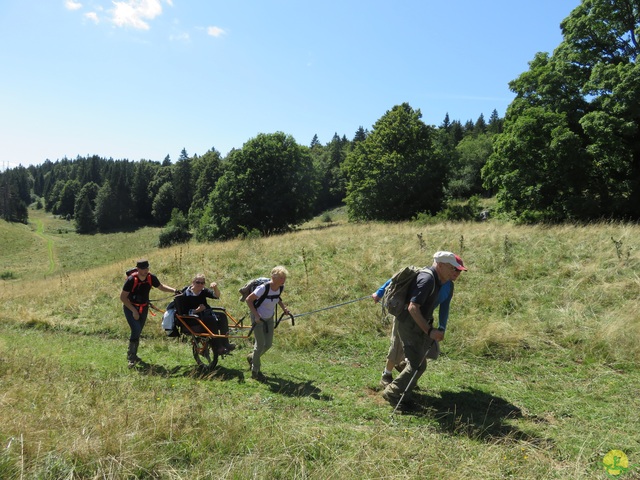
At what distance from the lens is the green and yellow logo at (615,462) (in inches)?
148

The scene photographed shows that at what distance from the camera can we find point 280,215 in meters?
38.8

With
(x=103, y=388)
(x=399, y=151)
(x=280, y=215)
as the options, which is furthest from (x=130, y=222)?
(x=103, y=388)

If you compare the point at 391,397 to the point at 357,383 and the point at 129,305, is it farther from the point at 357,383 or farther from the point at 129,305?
the point at 129,305

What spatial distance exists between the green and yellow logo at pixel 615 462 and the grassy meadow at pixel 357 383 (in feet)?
0.26

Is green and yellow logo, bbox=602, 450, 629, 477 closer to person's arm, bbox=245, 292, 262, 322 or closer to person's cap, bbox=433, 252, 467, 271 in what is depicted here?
person's cap, bbox=433, 252, 467, 271

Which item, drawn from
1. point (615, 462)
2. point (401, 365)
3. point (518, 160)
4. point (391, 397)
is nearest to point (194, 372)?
point (391, 397)

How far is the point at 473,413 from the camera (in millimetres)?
5312

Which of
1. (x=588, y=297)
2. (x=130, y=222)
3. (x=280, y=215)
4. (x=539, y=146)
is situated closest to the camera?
(x=588, y=297)

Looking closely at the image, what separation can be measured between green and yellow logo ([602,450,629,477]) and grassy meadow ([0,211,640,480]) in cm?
8

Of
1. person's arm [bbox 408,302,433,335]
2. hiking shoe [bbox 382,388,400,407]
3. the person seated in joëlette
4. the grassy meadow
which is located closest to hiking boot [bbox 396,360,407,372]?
the grassy meadow

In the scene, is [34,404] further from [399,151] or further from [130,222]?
[130,222]

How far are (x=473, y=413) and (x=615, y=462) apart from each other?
166cm

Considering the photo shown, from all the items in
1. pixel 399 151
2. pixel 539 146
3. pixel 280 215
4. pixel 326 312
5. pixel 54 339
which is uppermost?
pixel 399 151

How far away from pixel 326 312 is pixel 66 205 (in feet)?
471
